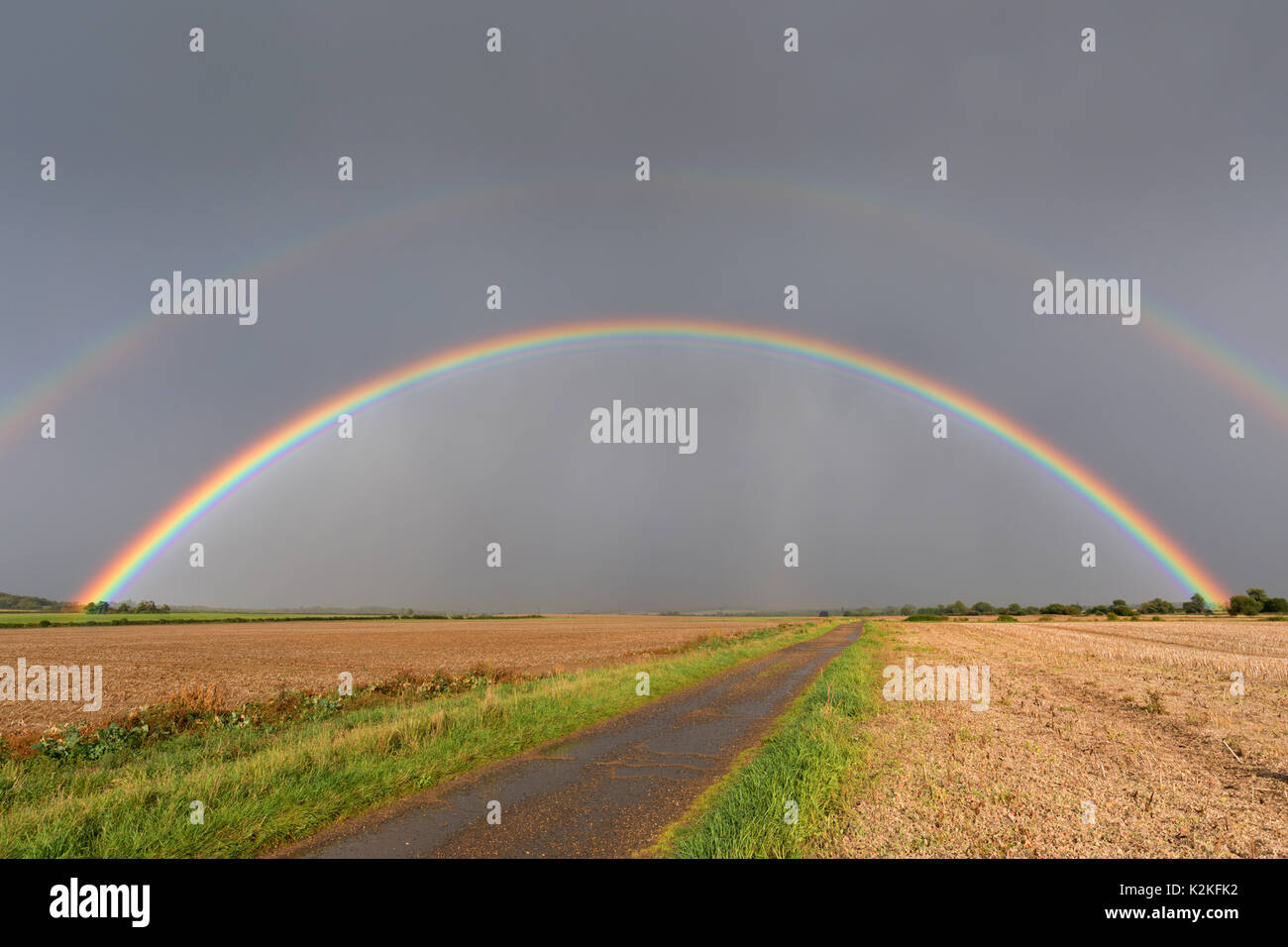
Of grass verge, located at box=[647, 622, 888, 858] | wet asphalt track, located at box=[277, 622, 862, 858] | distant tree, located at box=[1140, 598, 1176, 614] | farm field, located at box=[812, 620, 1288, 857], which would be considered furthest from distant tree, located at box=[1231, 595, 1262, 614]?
wet asphalt track, located at box=[277, 622, 862, 858]

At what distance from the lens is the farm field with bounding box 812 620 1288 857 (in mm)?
7102

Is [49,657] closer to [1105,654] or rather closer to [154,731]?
[154,731]

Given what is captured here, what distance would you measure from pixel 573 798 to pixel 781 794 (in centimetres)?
325

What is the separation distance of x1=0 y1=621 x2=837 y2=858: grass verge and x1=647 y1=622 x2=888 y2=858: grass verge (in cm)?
507

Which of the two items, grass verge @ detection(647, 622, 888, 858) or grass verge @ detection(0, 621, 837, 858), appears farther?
grass verge @ detection(0, 621, 837, 858)

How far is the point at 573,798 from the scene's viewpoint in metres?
9.33

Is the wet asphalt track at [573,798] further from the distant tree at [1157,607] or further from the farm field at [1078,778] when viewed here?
the distant tree at [1157,607]

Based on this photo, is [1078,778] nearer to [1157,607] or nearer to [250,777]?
[250,777]

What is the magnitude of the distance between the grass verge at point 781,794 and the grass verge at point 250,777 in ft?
16.6

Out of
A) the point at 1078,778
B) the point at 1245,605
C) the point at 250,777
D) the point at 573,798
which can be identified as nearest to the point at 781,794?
the point at 573,798

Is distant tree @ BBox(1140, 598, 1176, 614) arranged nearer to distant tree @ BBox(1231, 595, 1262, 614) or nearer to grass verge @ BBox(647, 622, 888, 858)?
distant tree @ BBox(1231, 595, 1262, 614)

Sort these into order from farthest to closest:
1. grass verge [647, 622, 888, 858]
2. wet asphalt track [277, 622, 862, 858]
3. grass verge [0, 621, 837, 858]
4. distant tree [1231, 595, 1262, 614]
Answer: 1. distant tree [1231, 595, 1262, 614]
2. grass verge [0, 621, 837, 858]
3. wet asphalt track [277, 622, 862, 858]
4. grass verge [647, 622, 888, 858]

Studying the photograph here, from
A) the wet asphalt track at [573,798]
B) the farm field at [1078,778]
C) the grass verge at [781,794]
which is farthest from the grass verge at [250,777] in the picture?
the farm field at [1078,778]
